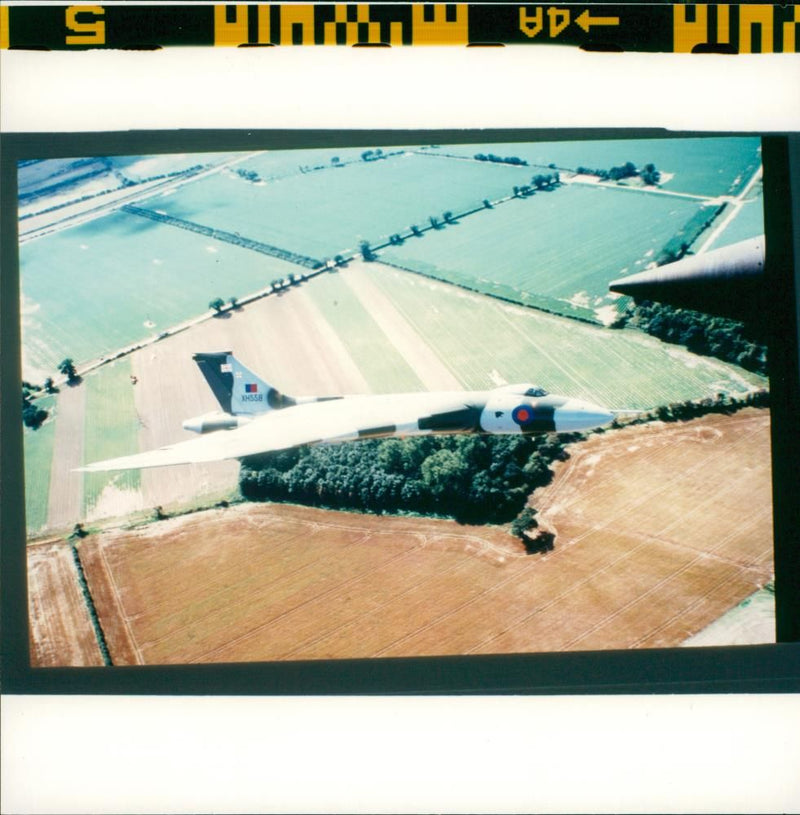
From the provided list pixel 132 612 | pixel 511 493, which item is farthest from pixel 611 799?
pixel 132 612

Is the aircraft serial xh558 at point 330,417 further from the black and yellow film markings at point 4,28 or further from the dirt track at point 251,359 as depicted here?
the black and yellow film markings at point 4,28

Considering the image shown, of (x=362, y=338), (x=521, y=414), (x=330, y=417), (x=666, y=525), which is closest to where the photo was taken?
(x=666, y=525)

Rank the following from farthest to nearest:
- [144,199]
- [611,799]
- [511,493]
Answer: [144,199] < [511,493] < [611,799]

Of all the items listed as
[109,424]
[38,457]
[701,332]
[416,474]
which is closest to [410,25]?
[701,332]

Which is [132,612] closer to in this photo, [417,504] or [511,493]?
[417,504]

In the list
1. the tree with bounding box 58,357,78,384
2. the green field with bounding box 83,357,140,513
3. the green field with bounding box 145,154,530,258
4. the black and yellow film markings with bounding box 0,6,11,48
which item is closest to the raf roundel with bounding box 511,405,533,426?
the green field with bounding box 145,154,530,258

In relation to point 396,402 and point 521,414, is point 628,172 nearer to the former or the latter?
point 521,414
